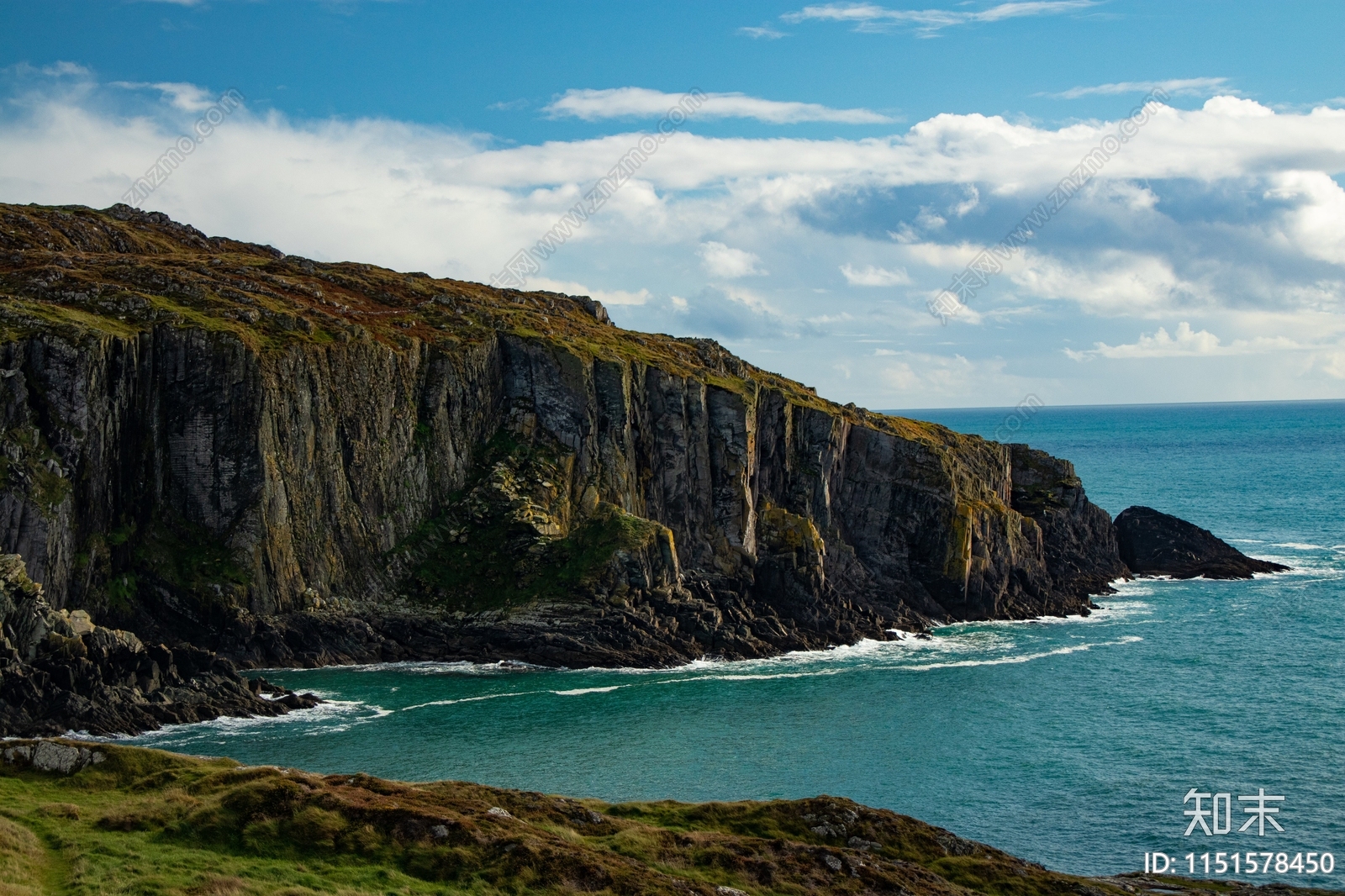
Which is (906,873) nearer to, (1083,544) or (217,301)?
(217,301)

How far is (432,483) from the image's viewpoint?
10244 cm

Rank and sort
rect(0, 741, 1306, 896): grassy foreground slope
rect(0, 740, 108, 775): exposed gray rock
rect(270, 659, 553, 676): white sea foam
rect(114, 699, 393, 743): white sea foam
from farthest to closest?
rect(270, 659, 553, 676): white sea foam < rect(114, 699, 393, 743): white sea foam < rect(0, 740, 108, 775): exposed gray rock < rect(0, 741, 1306, 896): grassy foreground slope

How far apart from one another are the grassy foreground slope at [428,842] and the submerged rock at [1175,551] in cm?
9282

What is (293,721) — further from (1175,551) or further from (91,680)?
(1175,551)

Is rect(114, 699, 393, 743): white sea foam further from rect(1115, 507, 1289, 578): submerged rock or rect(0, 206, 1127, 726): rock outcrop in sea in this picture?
rect(1115, 507, 1289, 578): submerged rock

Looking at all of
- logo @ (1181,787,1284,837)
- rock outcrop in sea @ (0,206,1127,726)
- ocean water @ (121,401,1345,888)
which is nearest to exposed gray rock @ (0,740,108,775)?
ocean water @ (121,401,1345,888)

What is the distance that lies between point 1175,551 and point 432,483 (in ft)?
280

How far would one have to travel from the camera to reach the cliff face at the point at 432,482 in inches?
3369

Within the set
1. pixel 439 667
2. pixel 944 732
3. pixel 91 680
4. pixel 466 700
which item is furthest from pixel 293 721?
pixel 944 732

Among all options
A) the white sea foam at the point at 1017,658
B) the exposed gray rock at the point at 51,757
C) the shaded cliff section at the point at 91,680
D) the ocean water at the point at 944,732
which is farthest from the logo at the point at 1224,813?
the shaded cliff section at the point at 91,680

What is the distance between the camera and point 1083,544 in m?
133

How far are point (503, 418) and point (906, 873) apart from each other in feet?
234

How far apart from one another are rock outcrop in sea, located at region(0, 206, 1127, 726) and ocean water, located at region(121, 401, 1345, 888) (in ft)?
22.0

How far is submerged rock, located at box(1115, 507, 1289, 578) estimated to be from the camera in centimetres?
13200
